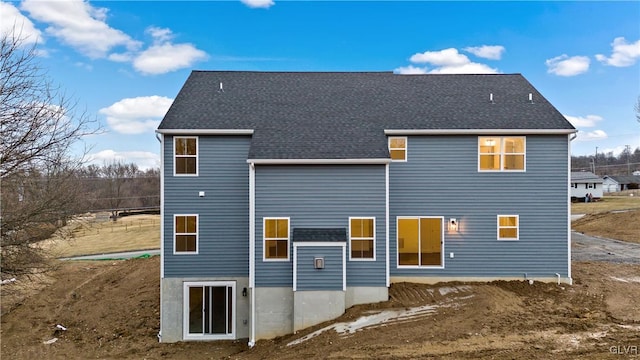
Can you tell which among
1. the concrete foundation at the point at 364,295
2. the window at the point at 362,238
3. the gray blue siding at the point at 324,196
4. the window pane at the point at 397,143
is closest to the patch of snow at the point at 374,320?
the concrete foundation at the point at 364,295

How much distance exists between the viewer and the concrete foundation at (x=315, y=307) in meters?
10.4

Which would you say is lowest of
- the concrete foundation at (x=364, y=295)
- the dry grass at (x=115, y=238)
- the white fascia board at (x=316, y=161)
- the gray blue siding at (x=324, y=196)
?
the dry grass at (x=115, y=238)

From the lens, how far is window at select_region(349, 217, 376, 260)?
11008 millimetres

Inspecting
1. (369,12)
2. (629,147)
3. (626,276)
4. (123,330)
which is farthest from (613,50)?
(629,147)

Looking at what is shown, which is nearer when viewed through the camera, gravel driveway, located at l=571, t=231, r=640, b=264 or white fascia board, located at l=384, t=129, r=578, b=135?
white fascia board, located at l=384, t=129, r=578, b=135

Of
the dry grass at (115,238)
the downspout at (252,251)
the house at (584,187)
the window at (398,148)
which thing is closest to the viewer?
the downspout at (252,251)

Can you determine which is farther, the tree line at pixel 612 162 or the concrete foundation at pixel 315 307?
the tree line at pixel 612 162

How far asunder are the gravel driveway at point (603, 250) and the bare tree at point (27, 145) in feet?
66.8

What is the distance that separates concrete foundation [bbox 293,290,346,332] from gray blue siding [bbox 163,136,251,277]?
240 cm

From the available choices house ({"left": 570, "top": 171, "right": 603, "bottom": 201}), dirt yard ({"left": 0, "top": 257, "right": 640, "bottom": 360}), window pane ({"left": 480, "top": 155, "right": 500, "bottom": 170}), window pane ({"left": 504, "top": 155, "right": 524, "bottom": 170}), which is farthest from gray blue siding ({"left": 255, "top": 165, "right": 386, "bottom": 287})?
house ({"left": 570, "top": 171, "right": 603, "bottom": 201})

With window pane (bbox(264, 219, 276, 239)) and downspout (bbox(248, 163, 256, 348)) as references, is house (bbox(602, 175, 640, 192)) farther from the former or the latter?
downspout (bbox(248, 163, 256, 348))

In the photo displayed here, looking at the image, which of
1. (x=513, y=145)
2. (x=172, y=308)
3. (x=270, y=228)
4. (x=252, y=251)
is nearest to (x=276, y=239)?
(x=270, y=228)

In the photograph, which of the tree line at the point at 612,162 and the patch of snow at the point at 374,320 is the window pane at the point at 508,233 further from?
Answer: the tree line at the point at 612,162

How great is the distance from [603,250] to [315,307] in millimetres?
16310
